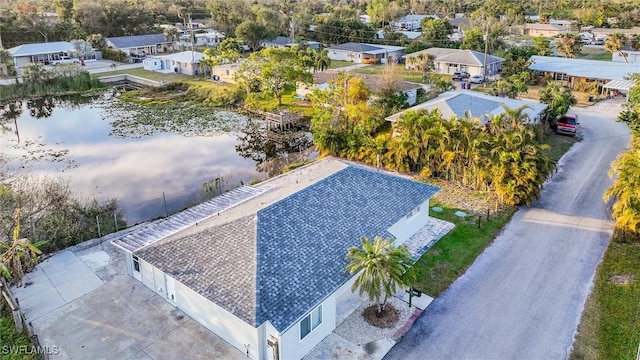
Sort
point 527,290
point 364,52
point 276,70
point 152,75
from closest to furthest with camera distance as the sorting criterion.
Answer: point 527,290
point 276,70
point 152,75
point 364,52

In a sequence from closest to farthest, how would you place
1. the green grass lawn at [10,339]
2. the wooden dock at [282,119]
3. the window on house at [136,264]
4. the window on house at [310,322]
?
the window on house at [310,322], the green grass lawn at [10,339], the window on house at [136,264], the wooden dock at [282,119]

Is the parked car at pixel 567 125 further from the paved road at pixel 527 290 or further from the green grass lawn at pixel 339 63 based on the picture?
the green grass lawn at pixel 339 63

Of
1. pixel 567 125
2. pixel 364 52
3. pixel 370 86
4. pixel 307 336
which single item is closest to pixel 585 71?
pixel 567 125

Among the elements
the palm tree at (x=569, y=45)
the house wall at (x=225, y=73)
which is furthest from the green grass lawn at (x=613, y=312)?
the palm tree at (x=569, y=45)

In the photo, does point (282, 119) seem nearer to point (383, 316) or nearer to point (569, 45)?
point (383, 316)

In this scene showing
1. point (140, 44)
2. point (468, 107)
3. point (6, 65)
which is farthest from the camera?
point (140, 44)

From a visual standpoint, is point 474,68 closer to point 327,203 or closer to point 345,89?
point 345,89
